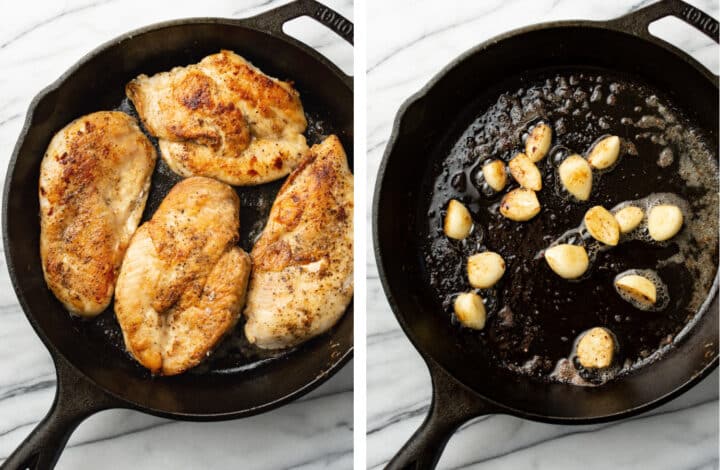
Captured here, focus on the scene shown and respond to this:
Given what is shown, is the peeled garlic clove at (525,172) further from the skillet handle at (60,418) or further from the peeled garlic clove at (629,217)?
the skillet handle at (60,418)

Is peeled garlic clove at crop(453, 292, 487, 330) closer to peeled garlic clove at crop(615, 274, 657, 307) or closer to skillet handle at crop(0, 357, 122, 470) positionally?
peeled garlic clove at crop(615, 274, 657, 307)

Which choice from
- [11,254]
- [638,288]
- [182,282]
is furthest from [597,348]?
[11,254]

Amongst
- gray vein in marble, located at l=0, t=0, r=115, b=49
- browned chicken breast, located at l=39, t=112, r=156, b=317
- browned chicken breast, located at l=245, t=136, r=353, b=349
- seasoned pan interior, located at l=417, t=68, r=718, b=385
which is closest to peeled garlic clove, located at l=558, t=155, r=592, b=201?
seasoned pan interior, located at l=417, t=68, r=718, b=385

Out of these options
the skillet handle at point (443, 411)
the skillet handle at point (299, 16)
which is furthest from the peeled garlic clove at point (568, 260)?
the skillet handle at point (299, 16)

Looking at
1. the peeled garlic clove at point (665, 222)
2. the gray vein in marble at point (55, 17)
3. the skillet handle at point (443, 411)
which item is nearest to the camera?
the skillet handle at point (443, 411)

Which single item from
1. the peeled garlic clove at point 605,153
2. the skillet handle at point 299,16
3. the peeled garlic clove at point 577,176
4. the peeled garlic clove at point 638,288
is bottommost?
the peeled garlic clove at point 638,288

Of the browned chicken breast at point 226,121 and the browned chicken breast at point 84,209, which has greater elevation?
the browned chicken breast at point 226,121

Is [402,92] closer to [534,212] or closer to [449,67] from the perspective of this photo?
[449,67]
